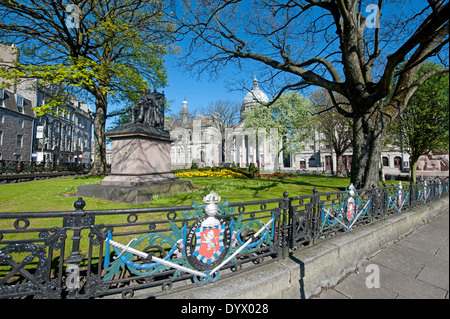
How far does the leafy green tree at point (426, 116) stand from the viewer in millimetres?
11844

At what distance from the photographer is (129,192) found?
21.7 feet

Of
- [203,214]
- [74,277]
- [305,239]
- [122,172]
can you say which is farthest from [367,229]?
[122,172]

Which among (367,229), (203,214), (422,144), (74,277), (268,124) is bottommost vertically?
(367,229)

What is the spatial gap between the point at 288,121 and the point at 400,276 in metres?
36.3

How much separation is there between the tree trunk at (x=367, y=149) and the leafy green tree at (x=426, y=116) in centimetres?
653

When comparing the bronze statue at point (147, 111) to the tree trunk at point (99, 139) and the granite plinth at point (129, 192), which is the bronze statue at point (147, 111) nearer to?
the granite plinth at point (129, 192)

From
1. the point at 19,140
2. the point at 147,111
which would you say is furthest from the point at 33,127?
the point at 147,111

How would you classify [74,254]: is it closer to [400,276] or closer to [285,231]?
[285,231]

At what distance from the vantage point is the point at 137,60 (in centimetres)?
1653

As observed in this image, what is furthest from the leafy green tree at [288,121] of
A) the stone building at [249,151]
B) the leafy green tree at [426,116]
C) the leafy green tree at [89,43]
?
the leafy green tree at [89,43]

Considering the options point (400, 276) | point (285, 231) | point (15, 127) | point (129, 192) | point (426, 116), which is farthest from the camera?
point (15, 127)

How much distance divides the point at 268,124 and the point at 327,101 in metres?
11.7

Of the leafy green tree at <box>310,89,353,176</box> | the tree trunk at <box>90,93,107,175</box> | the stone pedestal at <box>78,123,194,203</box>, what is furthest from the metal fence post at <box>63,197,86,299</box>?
the leafy green tree at <box>310,89,353,176</box>
